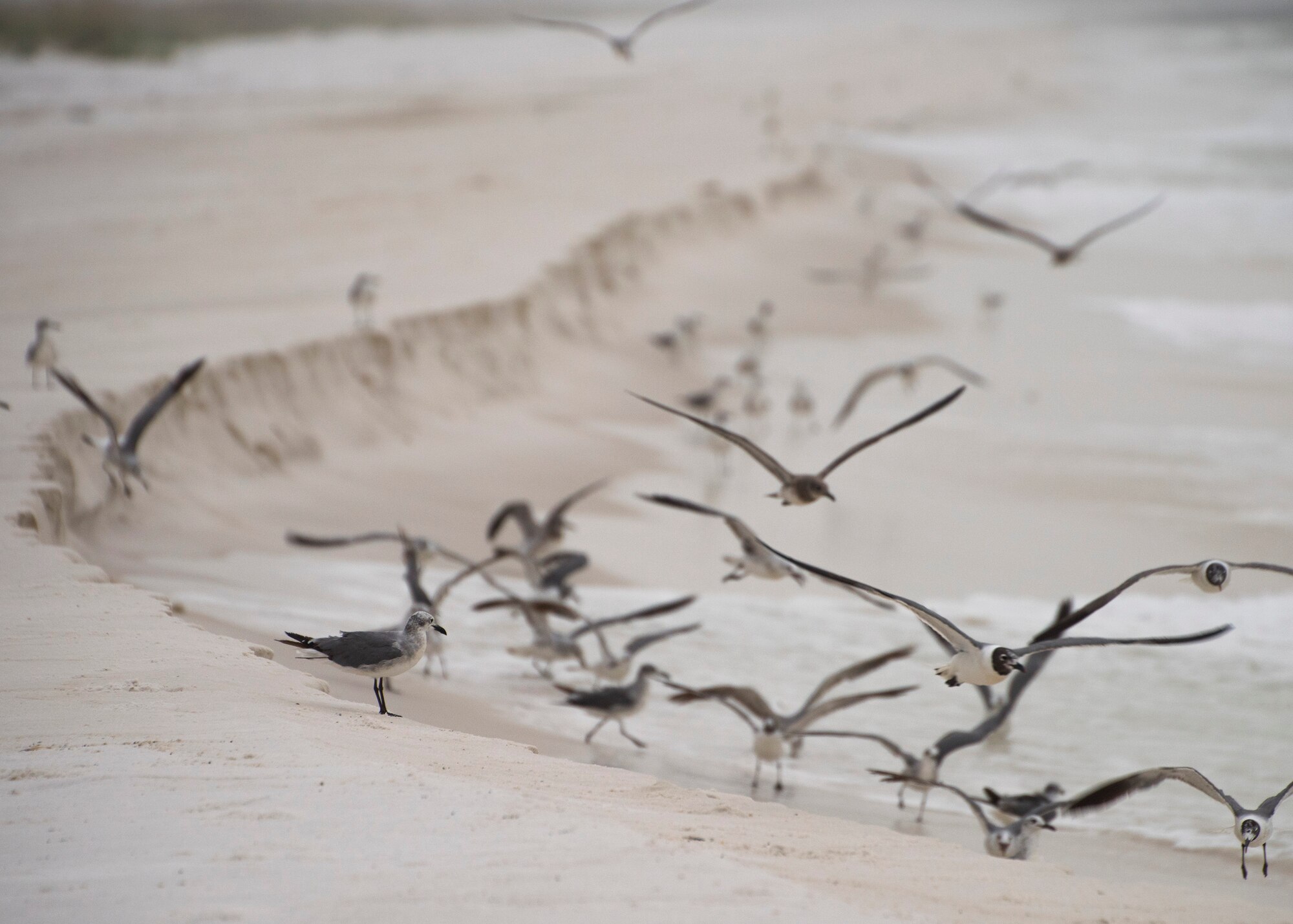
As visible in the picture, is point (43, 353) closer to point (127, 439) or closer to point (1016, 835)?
point (127, 439)

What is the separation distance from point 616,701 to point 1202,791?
10.2 feet

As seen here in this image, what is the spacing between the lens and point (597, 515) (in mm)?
12703

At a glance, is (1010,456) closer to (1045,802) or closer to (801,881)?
(1045,802)

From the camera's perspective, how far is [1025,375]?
17.8 metres

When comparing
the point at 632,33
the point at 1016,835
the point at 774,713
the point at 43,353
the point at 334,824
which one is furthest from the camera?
the point at 632,33

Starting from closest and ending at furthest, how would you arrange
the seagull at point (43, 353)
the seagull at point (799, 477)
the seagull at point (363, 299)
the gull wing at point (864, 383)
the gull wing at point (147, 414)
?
the seagull at point (799, 477), the gull wing at point (147, 414), the seagull at point (43, 353), the gull wing at point (864, 383), the seagull at point (363, 299)

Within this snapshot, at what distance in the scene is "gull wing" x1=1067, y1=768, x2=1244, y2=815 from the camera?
6.30 m

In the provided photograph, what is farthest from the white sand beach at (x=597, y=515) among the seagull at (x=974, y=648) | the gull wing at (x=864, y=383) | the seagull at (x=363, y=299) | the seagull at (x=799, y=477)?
the seagull at (x=799, y=477)

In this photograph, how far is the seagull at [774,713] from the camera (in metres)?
7.66

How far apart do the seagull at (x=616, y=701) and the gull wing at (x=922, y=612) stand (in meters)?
1.74

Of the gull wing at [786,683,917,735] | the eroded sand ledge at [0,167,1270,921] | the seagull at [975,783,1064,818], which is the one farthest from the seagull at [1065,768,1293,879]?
the gull wing at [786,683,917,735]

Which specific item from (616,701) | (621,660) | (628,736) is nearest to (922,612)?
(616,701)

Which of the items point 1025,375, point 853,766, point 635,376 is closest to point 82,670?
point 853,766

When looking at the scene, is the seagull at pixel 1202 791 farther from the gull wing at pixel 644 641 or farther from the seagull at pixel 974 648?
the gull wing at pixel 644 641
